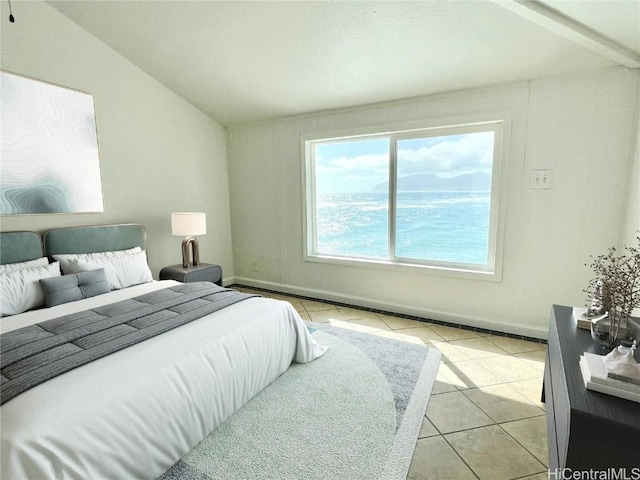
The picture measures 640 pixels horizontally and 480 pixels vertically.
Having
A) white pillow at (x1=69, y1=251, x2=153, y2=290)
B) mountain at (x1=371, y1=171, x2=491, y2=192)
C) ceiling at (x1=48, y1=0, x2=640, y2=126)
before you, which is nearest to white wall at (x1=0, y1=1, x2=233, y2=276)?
ceiling at (x1=48, y1=0, x2=640, y2=126)

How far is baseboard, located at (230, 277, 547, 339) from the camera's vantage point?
303cm

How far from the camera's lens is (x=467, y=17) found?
2270mm

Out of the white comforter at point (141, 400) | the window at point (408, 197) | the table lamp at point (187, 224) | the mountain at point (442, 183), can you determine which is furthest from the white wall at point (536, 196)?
the white comforter at point (141, 400)

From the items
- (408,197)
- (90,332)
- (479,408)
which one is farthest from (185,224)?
(479,408)

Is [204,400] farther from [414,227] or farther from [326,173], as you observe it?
[326,173]

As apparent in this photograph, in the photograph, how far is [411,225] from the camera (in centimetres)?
356

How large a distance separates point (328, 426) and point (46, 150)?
3.23m

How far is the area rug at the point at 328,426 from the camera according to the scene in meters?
1.56

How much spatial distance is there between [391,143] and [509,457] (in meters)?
2.87

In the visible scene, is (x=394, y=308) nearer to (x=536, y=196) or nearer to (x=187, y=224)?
(x=536, y=196)

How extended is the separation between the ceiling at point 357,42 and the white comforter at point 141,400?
2236 mm

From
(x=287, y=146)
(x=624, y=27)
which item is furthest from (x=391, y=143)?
(x=624, y=27)

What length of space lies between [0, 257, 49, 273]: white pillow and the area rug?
1.98 meters

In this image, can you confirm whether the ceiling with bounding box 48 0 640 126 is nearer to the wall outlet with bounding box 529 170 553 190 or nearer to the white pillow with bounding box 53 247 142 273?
the wall outlet with bounding box 529 170 553 190
